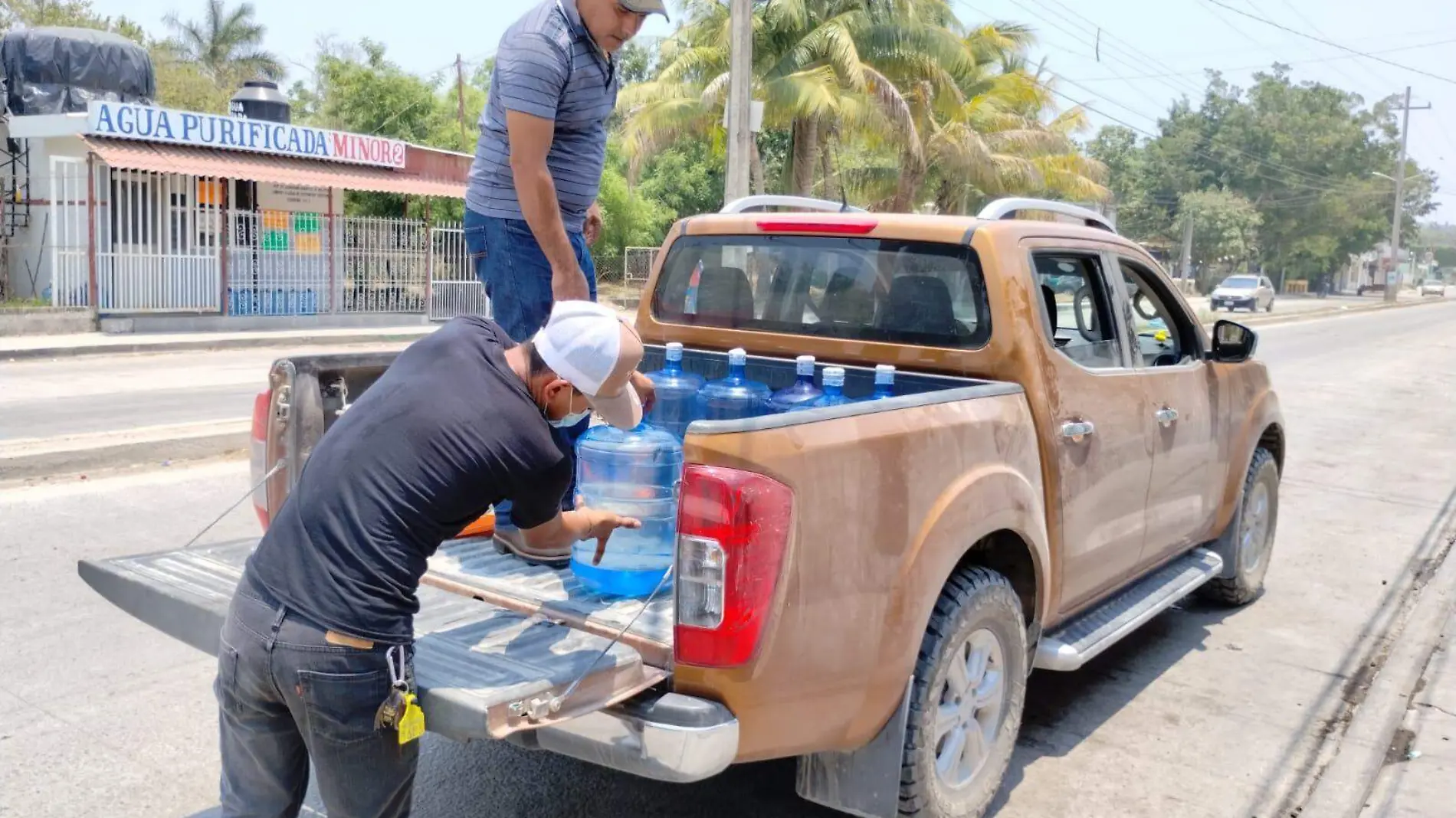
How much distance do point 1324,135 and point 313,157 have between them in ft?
240

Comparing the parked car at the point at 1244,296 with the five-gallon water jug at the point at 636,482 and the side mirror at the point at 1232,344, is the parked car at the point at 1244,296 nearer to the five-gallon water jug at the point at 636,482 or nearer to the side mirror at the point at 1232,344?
the side mirror at the point at 1232,344

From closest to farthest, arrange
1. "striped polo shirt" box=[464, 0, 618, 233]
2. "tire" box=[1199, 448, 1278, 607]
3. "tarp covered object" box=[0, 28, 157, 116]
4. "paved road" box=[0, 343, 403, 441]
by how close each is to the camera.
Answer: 1. "striped polo shirt" box=[464, 0, 618, 233]
2. "tire" box=[1199, 448, 1278, 607]
3. "paved road" box=[0, 343, 403, 441]
4. "tarp covered object" box=[0, 28, 157, 116]

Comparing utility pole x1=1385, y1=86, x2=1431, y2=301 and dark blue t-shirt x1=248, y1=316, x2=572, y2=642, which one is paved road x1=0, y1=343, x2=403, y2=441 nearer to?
dark blue t-shirt x1=248, y1=316, x2=572, y2=642

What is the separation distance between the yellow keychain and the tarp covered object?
24199mm

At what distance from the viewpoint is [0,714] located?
13.8 ft

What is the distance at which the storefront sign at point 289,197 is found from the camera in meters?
23.9

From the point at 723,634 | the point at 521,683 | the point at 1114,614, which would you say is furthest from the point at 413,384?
the point at 1114,614

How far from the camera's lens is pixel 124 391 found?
13.5 metres

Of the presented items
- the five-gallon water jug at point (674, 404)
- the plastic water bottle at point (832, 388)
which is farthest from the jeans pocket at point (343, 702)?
the five-gallon water jug at point (674, 404)

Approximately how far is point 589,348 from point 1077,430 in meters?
2.01

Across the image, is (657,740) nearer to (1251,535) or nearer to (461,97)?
(1251,535)

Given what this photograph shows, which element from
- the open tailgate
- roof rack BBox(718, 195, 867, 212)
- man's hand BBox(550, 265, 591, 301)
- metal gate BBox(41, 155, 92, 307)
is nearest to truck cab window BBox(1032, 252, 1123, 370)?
roof rack BBox(718, 195, 867, 212)

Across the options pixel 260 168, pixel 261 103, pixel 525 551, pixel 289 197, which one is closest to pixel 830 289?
pixel 525 551

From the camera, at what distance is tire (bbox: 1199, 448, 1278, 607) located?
5.88 metres
